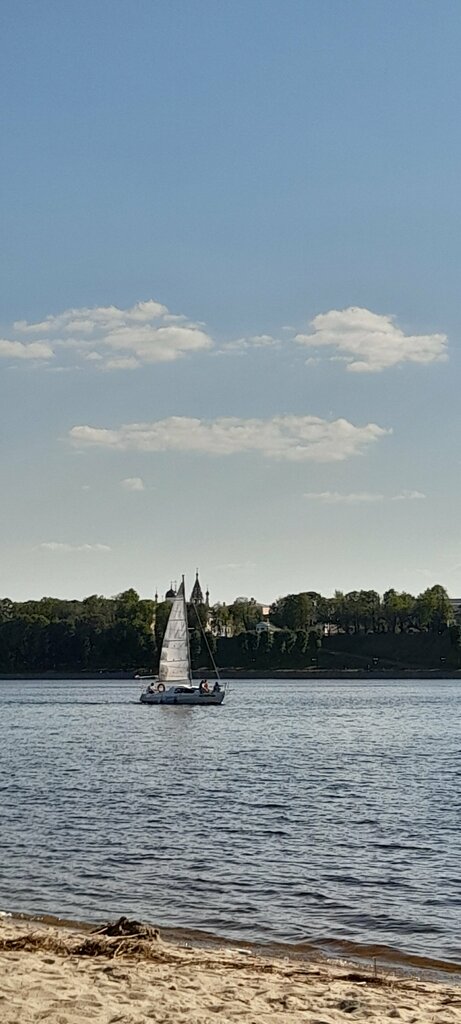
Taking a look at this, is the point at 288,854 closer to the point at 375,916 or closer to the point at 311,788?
the point at 375,916

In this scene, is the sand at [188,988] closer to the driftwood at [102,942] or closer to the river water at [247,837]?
the driftwood at [102,942]

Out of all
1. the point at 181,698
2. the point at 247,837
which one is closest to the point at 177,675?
the point at 181,698

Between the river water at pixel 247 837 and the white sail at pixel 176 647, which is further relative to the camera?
the white sail at pixel 176 647

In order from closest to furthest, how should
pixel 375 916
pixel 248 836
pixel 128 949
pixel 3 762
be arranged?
pixel 128 949 → pixel 375 916 → pixel 248 836 → pixel 3 762

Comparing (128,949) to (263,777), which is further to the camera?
(263,777)

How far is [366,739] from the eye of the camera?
78.3 meters

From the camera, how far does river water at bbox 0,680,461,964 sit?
24.3 meters

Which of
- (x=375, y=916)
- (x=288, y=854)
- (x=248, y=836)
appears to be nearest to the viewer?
(x=375, y=916)

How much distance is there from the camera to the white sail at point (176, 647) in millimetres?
121000

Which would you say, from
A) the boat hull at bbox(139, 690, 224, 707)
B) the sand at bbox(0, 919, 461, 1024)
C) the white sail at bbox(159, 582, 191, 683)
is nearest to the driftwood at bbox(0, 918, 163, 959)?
the sand at bbox(0, 919, 461, 1024)

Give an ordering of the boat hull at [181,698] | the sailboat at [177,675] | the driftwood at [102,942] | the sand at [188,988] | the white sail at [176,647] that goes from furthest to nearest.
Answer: the white sail at [176,647] < the sailboat at [177,675] < the boat hull at [181,698] < the driftwood at [102,942] < the sand at [188,988]

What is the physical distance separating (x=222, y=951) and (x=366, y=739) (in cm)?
5915

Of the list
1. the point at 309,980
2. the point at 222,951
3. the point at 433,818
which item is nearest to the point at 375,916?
the point at 222,951

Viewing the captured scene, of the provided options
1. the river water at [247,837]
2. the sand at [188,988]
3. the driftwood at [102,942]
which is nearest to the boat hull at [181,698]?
the river water at [247,837]
